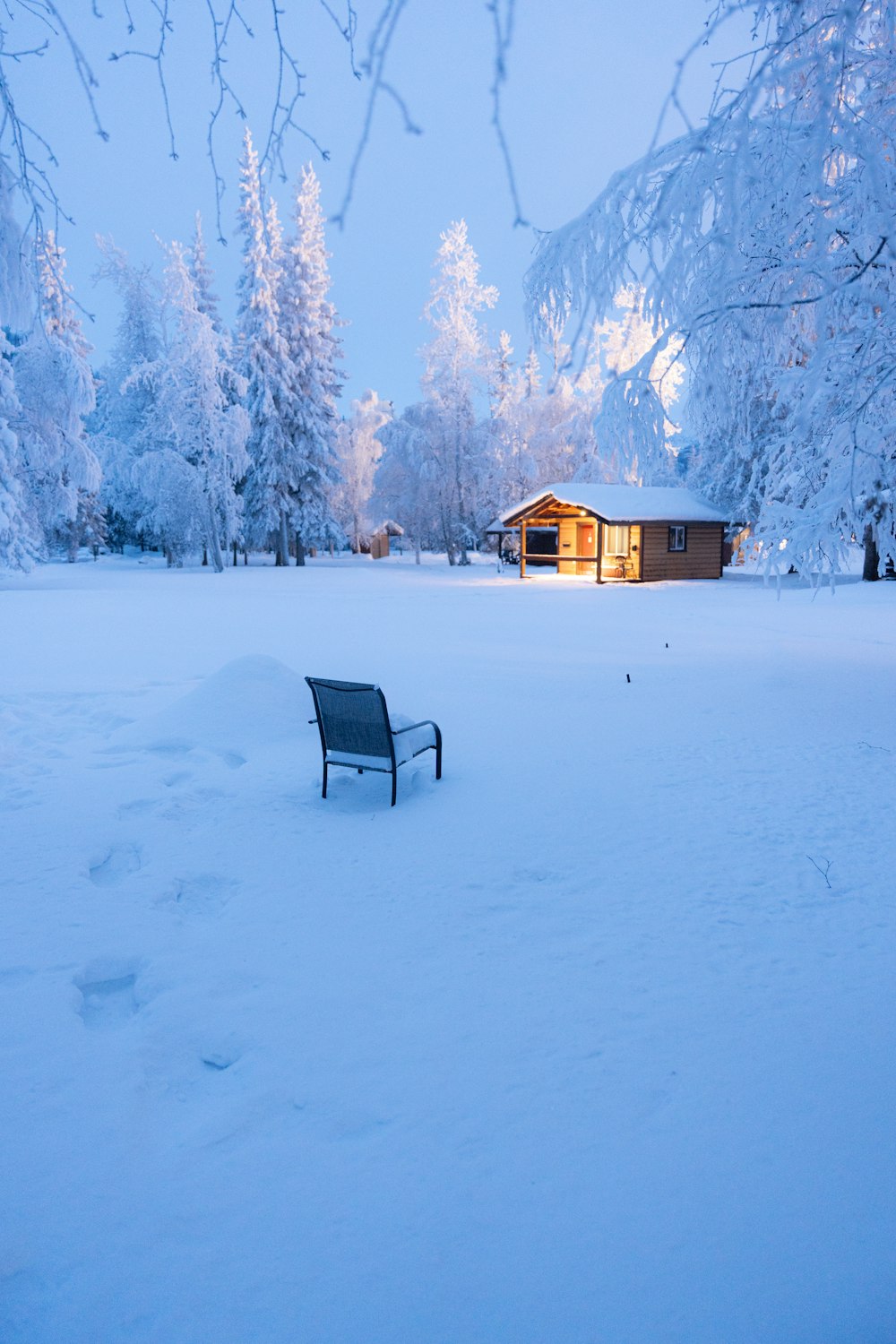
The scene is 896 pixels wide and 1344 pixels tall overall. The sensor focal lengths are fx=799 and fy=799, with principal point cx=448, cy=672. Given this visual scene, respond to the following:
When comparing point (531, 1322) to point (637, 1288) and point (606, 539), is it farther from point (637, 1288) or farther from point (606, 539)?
point (606, 539)

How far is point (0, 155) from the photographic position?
307 centimetres

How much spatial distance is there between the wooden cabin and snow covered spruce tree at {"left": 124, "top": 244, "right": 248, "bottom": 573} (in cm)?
1350

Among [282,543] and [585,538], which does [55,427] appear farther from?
[585,538]

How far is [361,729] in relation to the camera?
6348 millimetres

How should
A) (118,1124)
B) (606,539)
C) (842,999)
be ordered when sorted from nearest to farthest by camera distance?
1. (118,1124)
2. (842,999)
3. (606,539)

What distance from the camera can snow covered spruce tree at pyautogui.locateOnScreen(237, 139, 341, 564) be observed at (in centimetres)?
4244

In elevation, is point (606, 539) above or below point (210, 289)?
below

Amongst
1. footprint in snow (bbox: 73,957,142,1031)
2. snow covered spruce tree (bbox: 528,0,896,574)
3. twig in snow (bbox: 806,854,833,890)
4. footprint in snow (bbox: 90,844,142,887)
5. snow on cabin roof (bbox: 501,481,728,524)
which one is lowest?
footprint in snow (bbox: 73,957,142,1031)

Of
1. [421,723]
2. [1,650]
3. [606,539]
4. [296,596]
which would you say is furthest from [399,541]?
[421,723]

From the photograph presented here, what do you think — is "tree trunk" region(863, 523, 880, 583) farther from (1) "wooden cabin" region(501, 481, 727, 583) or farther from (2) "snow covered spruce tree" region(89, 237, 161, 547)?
(2) "snow covered spruce tree" region(89, 237, 161, 547)

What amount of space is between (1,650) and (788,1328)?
15.2m

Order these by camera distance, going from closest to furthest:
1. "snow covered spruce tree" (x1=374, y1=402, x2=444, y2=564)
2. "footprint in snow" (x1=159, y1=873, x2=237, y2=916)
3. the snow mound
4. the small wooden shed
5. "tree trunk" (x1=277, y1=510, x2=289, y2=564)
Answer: "footprint in snow" (x1=159, y1=873, x2=237, y2=916)
the snow mound
"snow covered spruce tree" (x1=374, y1=402, x2=444, y2=564)
"tree trunk" (x1=277, y1=510, x2=289, y2=564)
the small wooden shed

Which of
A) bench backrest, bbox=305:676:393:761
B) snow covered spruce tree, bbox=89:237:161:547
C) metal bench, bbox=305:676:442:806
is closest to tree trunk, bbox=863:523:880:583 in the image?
metal bench, bbox=305:676:442:806

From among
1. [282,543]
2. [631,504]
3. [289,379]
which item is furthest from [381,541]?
[631,504]
